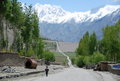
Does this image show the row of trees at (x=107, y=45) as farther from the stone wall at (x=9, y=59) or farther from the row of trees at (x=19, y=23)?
the stone wall at (x=9, y=59)

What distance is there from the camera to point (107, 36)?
301 feet

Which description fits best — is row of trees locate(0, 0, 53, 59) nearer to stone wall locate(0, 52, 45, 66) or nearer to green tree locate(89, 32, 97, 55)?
stone wall locate(0, 52, 45, 66)

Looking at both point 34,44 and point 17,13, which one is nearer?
point 17,13

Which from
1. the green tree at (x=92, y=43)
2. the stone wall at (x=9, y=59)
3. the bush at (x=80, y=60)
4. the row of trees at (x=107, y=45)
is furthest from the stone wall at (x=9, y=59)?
the bush at (x=80, y=60)

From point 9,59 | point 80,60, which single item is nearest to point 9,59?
point 9,59

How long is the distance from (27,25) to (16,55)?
28.8m

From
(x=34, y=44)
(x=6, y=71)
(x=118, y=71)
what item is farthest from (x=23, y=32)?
(x=6, y=71)

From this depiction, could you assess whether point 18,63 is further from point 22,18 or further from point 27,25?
point 27,25

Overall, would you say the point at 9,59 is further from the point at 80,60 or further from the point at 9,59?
the point at 80,60

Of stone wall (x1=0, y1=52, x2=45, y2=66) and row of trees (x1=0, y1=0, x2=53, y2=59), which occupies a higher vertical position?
row of trees (x1=0, y1=0, x2=53, y2=59)

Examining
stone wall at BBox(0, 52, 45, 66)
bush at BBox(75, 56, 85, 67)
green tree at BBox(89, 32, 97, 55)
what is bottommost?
bush at BBox(75, 56, 85, 67)

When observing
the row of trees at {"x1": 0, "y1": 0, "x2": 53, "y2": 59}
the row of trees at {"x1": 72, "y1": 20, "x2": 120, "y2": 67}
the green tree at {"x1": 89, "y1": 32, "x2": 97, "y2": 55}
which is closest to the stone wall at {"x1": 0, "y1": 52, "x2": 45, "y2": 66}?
the row of trees at {"x1": 0, "y1": 0, "x2": 53, "y2": 59}

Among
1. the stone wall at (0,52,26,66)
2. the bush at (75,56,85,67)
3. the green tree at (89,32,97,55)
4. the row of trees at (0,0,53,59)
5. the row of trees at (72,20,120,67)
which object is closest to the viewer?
the stone wall at (0,52,26,66)

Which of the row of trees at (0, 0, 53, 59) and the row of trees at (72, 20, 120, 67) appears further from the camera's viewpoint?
the row of trees at (72, 20, 120, 67)
